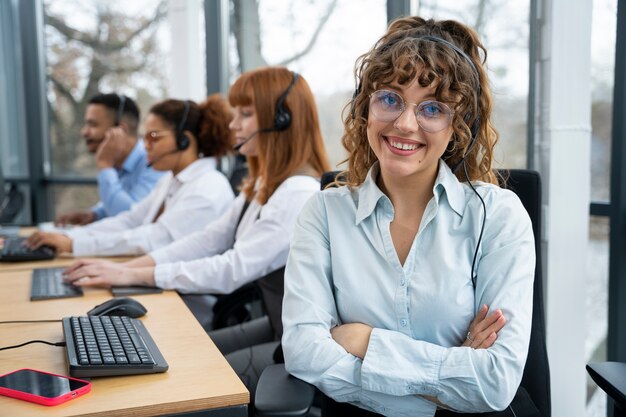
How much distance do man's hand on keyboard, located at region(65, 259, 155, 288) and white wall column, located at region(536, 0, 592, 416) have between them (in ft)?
3.74

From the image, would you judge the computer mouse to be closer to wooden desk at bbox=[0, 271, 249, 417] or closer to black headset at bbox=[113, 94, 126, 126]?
wooden desk at bbox=[0, 271, 249, 417]

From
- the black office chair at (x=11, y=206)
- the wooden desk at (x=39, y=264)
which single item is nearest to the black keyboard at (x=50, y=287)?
the wooden desk at (x=39, y=264)

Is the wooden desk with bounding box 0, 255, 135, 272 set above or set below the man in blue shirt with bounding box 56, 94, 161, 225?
below

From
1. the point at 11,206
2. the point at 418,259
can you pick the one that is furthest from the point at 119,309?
the point at 11,206

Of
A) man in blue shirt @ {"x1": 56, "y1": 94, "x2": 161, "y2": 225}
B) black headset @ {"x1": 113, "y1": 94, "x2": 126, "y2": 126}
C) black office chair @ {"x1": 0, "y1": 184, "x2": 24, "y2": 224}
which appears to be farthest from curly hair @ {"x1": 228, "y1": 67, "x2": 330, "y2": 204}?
black office chair @ {"x1": 0, "y1": 184, "x2": 24, "y2": 224}

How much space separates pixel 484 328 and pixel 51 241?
1.71 m

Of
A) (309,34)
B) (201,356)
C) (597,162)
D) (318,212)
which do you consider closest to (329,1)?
(309,34)

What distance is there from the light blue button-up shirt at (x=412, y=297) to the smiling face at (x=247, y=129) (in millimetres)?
679

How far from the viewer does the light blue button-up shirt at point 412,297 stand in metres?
1.10

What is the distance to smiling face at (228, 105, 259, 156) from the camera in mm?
1941

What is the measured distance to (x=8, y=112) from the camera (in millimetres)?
4922

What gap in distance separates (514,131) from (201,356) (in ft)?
4.74

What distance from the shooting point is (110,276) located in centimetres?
175

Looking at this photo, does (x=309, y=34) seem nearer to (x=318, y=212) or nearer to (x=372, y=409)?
(x=318, y=212)
